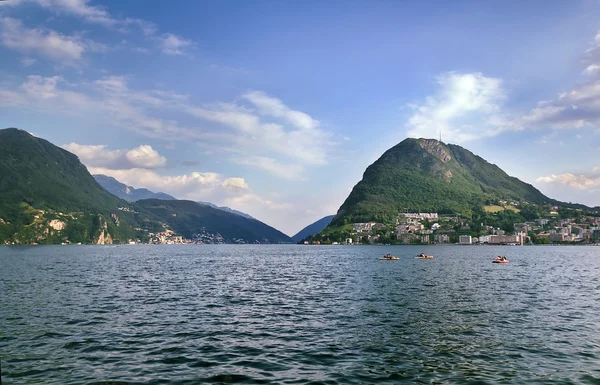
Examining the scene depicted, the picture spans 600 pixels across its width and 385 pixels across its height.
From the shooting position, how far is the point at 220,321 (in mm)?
41250

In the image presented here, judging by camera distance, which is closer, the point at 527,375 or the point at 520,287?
the point at 527,375

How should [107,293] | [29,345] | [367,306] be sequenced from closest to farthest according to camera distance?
[29,345] → [367,306] → [107,293]

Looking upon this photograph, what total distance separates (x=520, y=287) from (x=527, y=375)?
176 ft

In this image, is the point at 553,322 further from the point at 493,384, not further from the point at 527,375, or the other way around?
the point at 493,384

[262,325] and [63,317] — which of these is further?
[63,317]

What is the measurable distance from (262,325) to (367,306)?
660 inches

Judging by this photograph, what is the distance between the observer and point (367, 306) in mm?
50812

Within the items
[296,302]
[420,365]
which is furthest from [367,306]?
[420,365]

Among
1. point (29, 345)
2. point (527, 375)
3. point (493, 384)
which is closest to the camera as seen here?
point (493, 384)

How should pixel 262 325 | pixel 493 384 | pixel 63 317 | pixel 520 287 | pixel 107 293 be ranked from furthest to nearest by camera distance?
pixel 520 287
pixel 107 293
pixel 63 317
pixel 262 325
pixel 493 384

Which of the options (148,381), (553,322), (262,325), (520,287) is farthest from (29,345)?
(520,287)

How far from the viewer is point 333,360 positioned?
2788 cm

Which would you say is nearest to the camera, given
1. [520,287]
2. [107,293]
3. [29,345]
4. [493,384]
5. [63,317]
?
[493,384]

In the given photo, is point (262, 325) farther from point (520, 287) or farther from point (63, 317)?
point (520, 287)
